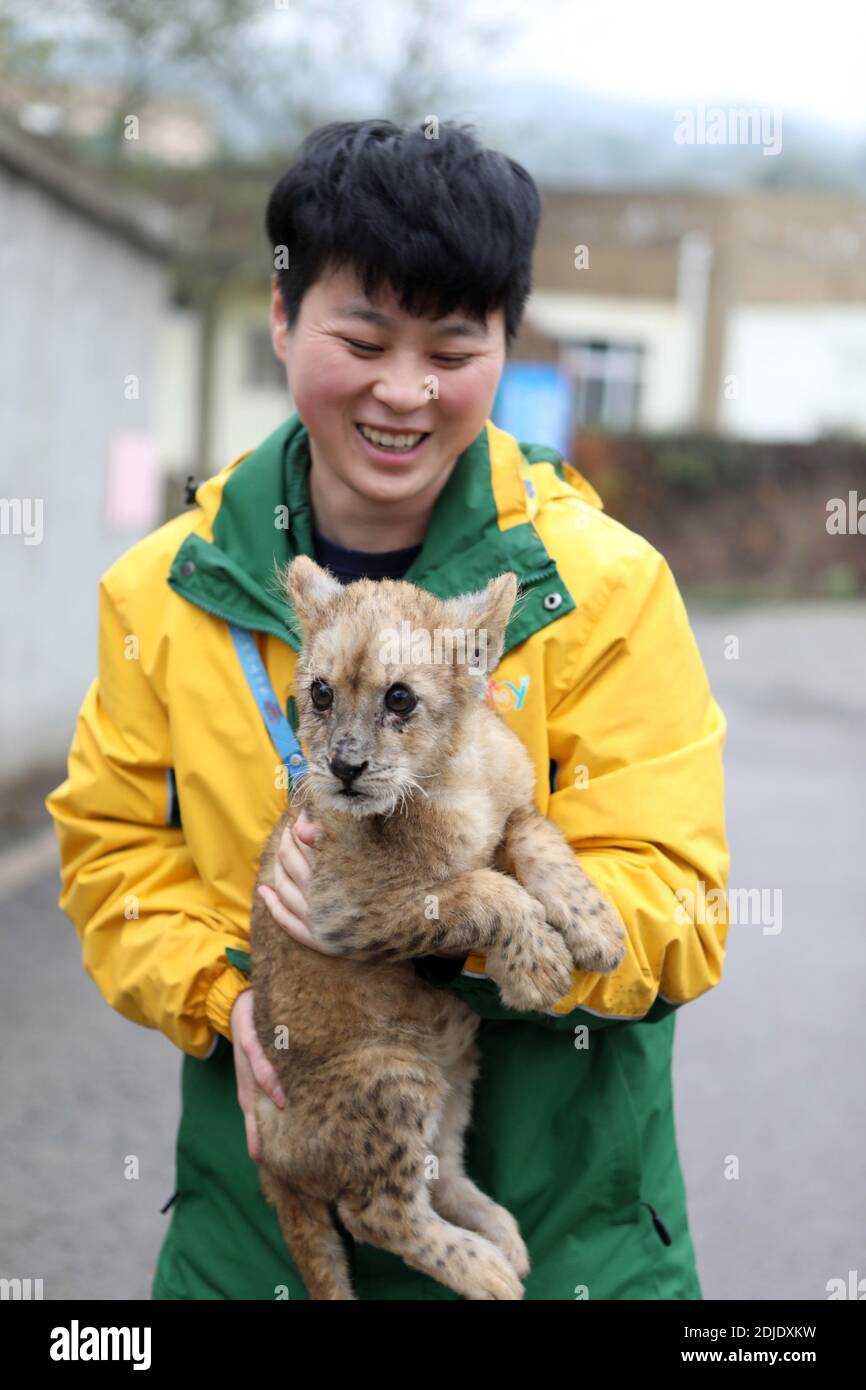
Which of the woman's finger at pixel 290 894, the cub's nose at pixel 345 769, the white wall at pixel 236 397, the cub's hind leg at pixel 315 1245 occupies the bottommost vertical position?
the cub's hind leg at pixel 315 1245

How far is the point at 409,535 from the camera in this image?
353 cm

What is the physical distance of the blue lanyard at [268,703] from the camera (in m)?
3.29

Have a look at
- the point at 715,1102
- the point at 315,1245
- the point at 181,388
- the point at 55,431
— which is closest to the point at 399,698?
the point at 315,1245

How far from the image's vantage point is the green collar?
127 inches

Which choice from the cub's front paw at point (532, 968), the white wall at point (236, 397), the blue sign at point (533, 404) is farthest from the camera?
the white wall at point (236, 397)

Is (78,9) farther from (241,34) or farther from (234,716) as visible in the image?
(234,716)

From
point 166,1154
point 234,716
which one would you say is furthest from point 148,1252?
point 234,716

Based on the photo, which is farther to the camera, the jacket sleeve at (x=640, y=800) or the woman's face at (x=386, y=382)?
the woman's face at (x=386, y=382)

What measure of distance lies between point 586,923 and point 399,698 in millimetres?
565

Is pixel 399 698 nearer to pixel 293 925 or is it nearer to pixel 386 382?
pixel 293 925

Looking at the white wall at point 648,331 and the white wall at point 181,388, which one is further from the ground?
the white wall at point 648,331

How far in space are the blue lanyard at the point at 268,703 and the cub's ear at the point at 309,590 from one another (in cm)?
17

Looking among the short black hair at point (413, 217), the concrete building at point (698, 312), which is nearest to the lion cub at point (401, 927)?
the short black hair at point (413, 217)

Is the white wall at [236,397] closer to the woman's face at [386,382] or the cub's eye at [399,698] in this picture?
the woman's face at [386,382]
